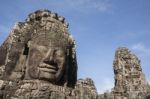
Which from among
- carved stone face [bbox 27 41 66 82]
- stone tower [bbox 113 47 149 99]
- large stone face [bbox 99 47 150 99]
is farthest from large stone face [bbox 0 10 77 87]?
stone tower [bbox 113 47 149 99]

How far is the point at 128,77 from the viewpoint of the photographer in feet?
131

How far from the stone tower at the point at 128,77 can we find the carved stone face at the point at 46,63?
1029 inches

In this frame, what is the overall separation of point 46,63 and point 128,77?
29.0 metres

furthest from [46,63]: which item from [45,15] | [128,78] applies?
[128,78]

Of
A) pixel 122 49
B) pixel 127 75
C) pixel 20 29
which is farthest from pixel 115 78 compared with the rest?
pixel 20 29

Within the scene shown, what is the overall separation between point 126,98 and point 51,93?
89.8 ft

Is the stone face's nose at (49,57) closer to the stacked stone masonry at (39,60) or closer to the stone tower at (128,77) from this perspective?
the stacked stone masonry at (39,60)

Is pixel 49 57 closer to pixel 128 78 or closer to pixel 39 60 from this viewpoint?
pixel 39 60

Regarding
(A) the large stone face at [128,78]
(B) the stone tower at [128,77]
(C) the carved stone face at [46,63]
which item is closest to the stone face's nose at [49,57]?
(C) the carved stone face at [46,63]

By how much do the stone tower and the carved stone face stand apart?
85.7 ft

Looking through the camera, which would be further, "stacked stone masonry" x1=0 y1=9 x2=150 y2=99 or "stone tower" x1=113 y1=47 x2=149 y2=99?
"stone tower" x1=113 y1=47 x2=149 y2=99

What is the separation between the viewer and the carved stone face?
39.9ft

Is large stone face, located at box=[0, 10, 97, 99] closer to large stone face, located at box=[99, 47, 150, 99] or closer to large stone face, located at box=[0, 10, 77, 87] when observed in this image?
large stone face, located at box=[0, 10, 77, 87]

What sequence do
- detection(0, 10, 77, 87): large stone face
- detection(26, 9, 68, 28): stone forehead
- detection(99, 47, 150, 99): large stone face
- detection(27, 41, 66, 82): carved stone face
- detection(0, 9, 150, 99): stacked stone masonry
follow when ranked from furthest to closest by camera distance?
1. detection(99, 47, 150, 99): large stone face
2. detection(26, 9, 68, 28): stone forehead
3. detection(0, 10, 77, 87): large stone face
4. detection(27, 41, 66, 82): carved stone face
5. detection(0, 9, 150, 99): stacked stone masonry
